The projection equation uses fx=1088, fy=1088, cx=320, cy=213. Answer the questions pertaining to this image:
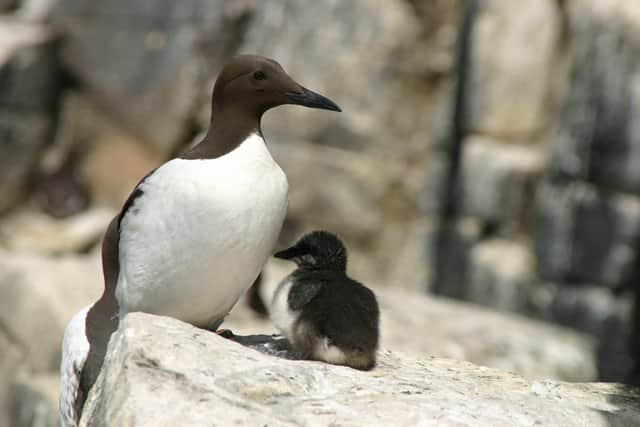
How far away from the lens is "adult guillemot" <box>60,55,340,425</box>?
3107 millimetres

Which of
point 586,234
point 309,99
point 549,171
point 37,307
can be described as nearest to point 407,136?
point 549,171

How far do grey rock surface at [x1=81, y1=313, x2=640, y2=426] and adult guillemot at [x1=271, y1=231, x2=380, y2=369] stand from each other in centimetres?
7

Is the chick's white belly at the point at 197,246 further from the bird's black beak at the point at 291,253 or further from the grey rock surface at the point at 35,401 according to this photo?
the grey rock surface at the point at 35,401

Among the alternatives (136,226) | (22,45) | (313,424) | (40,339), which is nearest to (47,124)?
(22,45)

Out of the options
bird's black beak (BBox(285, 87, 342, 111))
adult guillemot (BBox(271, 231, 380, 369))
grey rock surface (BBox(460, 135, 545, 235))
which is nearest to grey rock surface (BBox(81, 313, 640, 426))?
adult guillemot (BBox(271, 231, 380, 369))

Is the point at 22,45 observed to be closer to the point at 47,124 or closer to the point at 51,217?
the point at 47,124

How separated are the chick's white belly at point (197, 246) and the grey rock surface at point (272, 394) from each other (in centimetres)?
13

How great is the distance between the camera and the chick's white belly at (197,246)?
3.10m

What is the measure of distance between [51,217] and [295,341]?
9.96 meters

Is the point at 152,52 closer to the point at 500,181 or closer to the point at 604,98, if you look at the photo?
the point at 500,181

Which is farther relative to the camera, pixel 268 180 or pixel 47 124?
pixel 47 124

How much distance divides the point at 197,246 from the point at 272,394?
0.56 m

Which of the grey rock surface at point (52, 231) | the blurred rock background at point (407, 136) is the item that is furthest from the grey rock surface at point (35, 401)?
the grey rock surface at point (52, 231)

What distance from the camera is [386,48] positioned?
11914 mm
